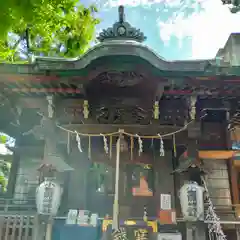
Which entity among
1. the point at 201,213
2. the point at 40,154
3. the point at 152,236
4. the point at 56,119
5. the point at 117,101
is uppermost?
the point at 117,101

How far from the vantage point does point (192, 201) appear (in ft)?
25.0

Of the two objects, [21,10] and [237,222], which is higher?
[21,10]

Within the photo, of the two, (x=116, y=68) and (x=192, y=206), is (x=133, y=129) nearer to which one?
(x=116, y=68)

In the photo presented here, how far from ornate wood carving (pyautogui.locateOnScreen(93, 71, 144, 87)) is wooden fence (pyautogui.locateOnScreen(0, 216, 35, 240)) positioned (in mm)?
4332

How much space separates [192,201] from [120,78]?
12.8 feet

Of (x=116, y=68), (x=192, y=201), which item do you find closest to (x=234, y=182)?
(x=192, y=201)

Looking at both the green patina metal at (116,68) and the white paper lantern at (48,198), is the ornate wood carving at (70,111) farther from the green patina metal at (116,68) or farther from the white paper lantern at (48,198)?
the white paper lantern at (48,198)

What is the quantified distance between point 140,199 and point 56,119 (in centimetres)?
345

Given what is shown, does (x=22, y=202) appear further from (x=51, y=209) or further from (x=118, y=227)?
(x=118, y=227)

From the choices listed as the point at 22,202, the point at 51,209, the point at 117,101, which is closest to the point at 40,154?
the point at 22,202

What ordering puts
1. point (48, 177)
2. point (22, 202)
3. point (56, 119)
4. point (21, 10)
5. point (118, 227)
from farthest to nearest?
point (22, 202) < point (56, 119) < point (48, 177) < point (118, 227) < point (21, 10)

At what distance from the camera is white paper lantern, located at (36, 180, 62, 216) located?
7.65 m

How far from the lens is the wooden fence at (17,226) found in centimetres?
779

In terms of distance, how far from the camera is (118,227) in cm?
753
